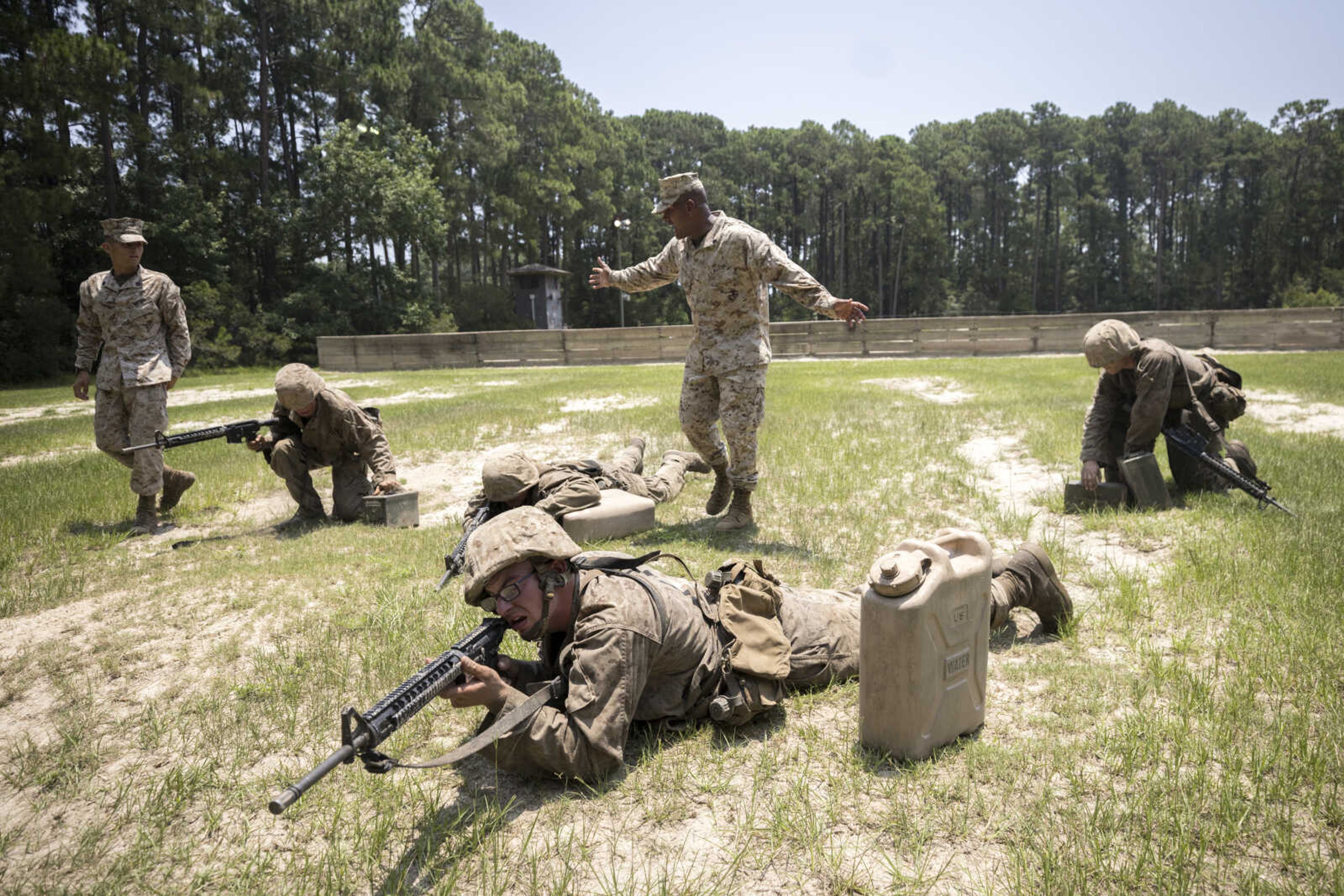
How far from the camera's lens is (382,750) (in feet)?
12.8

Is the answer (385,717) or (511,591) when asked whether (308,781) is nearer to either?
(385,717)

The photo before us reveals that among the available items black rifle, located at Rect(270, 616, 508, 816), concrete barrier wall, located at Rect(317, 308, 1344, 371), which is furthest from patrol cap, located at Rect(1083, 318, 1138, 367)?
concrete barrier wall, located at Rect(317, 308, 1344, 371)

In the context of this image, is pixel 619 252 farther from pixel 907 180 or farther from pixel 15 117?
pixel 15 117

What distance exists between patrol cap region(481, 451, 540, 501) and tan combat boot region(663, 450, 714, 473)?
2.76 m

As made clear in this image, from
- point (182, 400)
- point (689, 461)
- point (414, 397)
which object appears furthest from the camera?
point (182, 400)

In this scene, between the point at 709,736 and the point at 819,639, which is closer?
the point at 709,736

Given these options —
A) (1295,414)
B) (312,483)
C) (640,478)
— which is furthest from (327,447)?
(1295,414)

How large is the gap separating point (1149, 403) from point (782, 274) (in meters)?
3.42

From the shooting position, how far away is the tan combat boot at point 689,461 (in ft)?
30.0

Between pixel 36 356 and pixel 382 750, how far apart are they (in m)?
32.1

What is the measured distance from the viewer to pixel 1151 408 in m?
7.10

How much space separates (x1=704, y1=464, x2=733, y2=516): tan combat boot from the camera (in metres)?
7.77

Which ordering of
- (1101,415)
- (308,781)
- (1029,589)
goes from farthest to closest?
(1101,415) < (1029,589) < (308,781)

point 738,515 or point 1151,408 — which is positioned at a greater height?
point 1151,408
